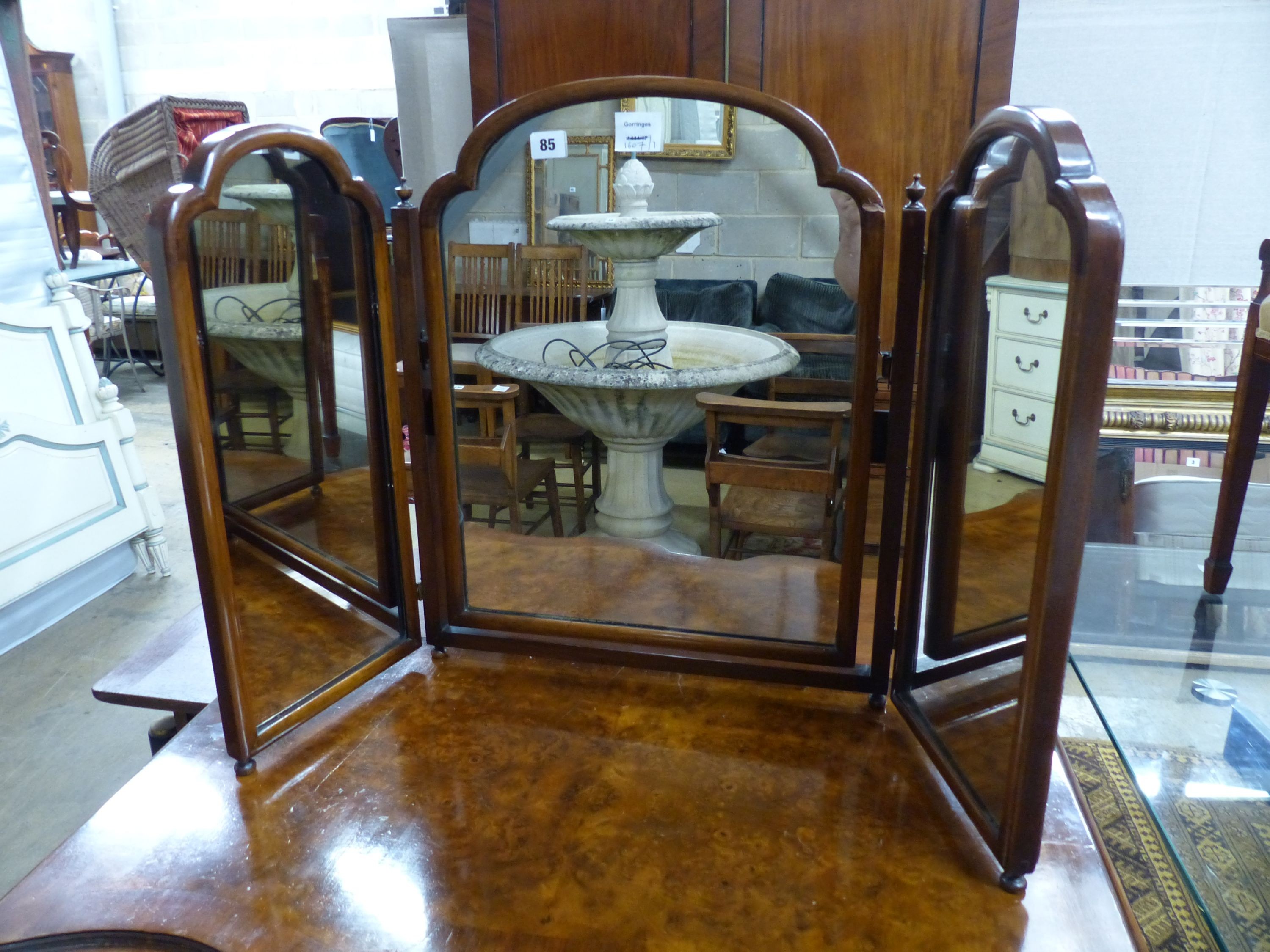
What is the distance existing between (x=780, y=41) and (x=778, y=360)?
1.86m

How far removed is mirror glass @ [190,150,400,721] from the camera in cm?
54

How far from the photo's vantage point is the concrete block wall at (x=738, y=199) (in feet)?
2.24

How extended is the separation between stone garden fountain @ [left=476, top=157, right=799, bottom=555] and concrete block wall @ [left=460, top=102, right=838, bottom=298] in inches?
1.4

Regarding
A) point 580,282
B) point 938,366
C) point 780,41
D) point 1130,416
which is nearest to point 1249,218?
point 1130,416

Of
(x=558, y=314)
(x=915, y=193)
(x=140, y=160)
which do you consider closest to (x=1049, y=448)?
(x=915, y=193)

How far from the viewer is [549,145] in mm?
730

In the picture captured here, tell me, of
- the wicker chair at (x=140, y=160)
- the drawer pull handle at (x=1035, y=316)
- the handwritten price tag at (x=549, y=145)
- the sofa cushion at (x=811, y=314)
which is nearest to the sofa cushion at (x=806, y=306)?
the sofa cushion at (x=811, y=314)

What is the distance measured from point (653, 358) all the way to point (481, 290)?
0.52 ft

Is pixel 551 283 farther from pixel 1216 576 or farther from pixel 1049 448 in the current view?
pixel 1216 576

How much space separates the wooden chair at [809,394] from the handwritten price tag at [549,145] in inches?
10.2

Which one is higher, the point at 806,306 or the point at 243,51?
the point at 243,51

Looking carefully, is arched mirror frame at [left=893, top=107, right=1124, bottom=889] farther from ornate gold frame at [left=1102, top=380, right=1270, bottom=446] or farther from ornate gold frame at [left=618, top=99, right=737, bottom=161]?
ornate gold frame at [left=1102, top=380, right=1270, bottom=446]

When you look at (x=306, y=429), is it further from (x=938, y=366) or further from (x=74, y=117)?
(x=74, y=117)

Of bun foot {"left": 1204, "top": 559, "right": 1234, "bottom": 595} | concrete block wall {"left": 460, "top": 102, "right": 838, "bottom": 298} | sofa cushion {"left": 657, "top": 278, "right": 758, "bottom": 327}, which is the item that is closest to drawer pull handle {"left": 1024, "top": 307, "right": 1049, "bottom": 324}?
concrete block wall {"left": 460, "top": 102, "right": 838, "bottom": 298}
